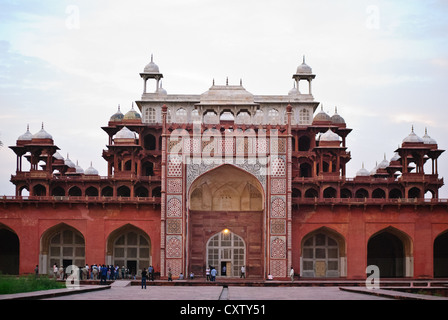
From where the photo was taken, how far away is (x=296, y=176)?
34.9 m

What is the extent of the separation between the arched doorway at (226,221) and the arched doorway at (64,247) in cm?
525

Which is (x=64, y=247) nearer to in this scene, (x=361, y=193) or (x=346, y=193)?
(x=346, y=193)

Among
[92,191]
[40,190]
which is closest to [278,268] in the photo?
[92,191]

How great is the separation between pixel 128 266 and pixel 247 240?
555 cm

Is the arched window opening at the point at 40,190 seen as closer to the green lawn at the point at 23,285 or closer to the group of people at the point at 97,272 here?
the group of people at the point at 97,272

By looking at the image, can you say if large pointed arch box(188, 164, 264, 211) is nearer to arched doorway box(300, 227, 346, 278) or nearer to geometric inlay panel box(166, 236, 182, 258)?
geometric inlay panel box(166, 236, 182, 258)

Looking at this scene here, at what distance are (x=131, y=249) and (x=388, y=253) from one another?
11.9m

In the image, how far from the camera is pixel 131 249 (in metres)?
33.6

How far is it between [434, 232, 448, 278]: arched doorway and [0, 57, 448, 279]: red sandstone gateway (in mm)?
47

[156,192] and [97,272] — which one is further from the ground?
[156,192]

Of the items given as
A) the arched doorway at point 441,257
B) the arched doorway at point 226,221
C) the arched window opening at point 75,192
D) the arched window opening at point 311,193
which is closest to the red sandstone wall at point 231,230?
the arched doorway at point 226,221

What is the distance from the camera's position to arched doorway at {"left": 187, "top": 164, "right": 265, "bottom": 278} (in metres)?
32.2

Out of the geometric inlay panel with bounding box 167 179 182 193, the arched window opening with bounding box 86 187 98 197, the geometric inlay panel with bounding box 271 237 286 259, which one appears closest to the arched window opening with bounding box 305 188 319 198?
the geometric inlay panel with bounding box 271 237 286 259
